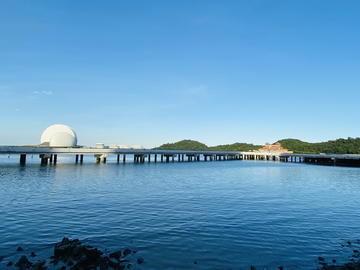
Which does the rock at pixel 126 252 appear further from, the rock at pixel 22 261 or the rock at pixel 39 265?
the rock at pixel 22 261

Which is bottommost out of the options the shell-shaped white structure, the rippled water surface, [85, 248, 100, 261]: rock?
the rippled water surface

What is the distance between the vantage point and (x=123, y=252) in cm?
1162

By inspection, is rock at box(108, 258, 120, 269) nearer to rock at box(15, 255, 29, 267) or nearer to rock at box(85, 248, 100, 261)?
rock at box(85, 248, 100, 261)

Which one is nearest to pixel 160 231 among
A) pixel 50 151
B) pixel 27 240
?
pixel 27 240

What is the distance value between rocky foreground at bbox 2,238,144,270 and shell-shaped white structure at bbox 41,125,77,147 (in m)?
95.6

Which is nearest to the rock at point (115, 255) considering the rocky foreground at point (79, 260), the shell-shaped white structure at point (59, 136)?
the rocky foreground at point (79, 260)

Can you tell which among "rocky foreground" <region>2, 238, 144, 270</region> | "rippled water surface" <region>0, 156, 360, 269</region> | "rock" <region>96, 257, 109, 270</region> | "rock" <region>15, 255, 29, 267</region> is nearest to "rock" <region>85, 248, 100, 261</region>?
"rocky foreground" <region>2, 238, 144, 270</region>

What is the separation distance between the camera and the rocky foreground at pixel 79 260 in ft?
33.3

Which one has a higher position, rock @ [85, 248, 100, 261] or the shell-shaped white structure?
the shell-shaped white structure

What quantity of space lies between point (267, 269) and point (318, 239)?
5.58 m

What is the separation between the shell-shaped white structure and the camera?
9888 centimetres

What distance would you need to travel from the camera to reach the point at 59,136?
99.1m

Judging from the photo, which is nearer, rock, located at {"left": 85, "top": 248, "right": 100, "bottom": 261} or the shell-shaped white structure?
rock, located at {"left": 85, "top": 248, "right": 100, "bottom": 261}

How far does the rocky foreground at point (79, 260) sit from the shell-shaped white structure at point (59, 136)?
314 ft
